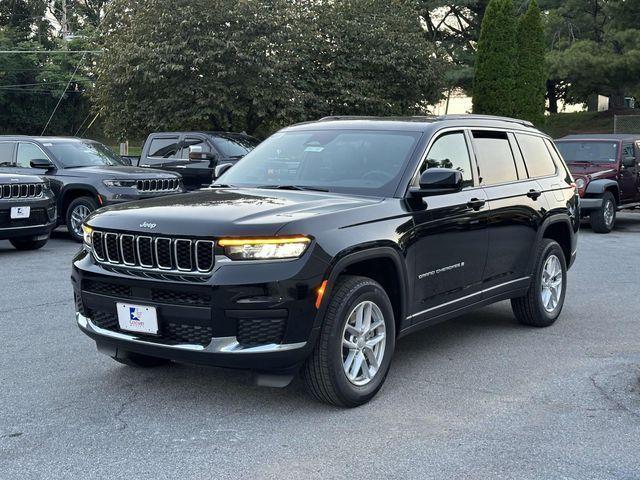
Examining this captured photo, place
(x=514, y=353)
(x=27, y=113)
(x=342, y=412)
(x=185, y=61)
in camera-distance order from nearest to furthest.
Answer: (x=342, y=412)
(x=514, y=353)
(x=185, y=61)
(x=27, y=113)

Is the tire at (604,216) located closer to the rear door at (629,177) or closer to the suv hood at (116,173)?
the rear door at (629,177)

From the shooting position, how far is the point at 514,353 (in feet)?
20.5

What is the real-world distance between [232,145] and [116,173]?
12.5ft

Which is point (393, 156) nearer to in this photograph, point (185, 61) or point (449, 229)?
point (449, 229)

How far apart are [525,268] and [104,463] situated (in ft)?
13.3

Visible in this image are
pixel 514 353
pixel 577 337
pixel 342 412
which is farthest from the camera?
pixel 577 337

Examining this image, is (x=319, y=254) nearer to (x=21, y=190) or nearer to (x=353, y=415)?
(x=353, y=415)

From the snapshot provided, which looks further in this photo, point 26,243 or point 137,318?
point 26,243

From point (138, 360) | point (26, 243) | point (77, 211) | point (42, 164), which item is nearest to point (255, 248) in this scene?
point (138, 360)

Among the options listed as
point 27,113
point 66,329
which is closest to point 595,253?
point 66,329

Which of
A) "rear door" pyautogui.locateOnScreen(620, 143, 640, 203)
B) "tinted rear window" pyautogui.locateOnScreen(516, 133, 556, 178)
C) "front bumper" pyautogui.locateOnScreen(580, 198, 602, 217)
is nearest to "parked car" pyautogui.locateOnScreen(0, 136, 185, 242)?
"tinted rear window" pyautogui.locateOnScreen(516, 133, 556, 178)

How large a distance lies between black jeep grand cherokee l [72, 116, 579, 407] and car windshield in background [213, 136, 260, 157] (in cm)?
988

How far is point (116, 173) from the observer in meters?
13.1

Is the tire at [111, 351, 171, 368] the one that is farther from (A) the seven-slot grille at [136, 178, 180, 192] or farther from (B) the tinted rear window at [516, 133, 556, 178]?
(A) the seven-slot grille at [136, 178, 180, 192]
